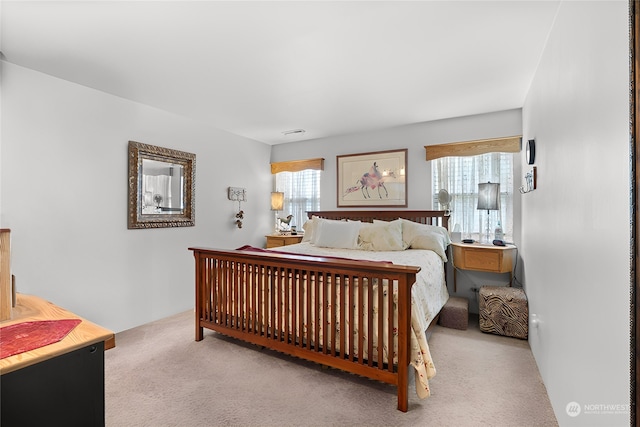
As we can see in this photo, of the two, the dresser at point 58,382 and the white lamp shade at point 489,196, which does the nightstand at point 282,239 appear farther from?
the dresser at point 58,382

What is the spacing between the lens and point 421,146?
4.03m

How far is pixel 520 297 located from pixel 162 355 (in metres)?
3.33

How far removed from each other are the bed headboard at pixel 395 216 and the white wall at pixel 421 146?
0.43 ft

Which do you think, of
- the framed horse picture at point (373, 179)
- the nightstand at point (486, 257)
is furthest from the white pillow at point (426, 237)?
the framed horse picture at point (373, 179)

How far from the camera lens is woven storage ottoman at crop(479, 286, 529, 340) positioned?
288cm

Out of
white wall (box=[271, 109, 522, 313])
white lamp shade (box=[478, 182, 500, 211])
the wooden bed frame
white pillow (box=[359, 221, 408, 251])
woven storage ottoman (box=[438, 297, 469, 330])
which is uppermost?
white wall (box=[271, 109, 522, 313])

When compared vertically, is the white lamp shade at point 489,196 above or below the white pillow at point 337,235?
above

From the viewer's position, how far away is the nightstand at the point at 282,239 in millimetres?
4594

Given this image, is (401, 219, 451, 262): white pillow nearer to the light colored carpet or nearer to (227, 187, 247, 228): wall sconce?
the light colored carpet

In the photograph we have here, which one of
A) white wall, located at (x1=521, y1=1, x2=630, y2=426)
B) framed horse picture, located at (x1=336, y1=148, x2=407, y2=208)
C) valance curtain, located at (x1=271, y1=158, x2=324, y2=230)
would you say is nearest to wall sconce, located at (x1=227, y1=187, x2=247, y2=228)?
valance curtain, located at (x1=271, y1=158, x2=324, y2=230)

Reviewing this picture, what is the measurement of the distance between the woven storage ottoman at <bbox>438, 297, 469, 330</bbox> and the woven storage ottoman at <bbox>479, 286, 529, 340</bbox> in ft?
0.56

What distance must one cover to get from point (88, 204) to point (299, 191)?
9.66 ft

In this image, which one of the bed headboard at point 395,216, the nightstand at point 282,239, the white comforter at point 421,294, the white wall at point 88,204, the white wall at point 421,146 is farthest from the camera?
the nightstand at point 282,239

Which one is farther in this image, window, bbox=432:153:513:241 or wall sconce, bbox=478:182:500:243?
window, bbox=432:153:513:241
